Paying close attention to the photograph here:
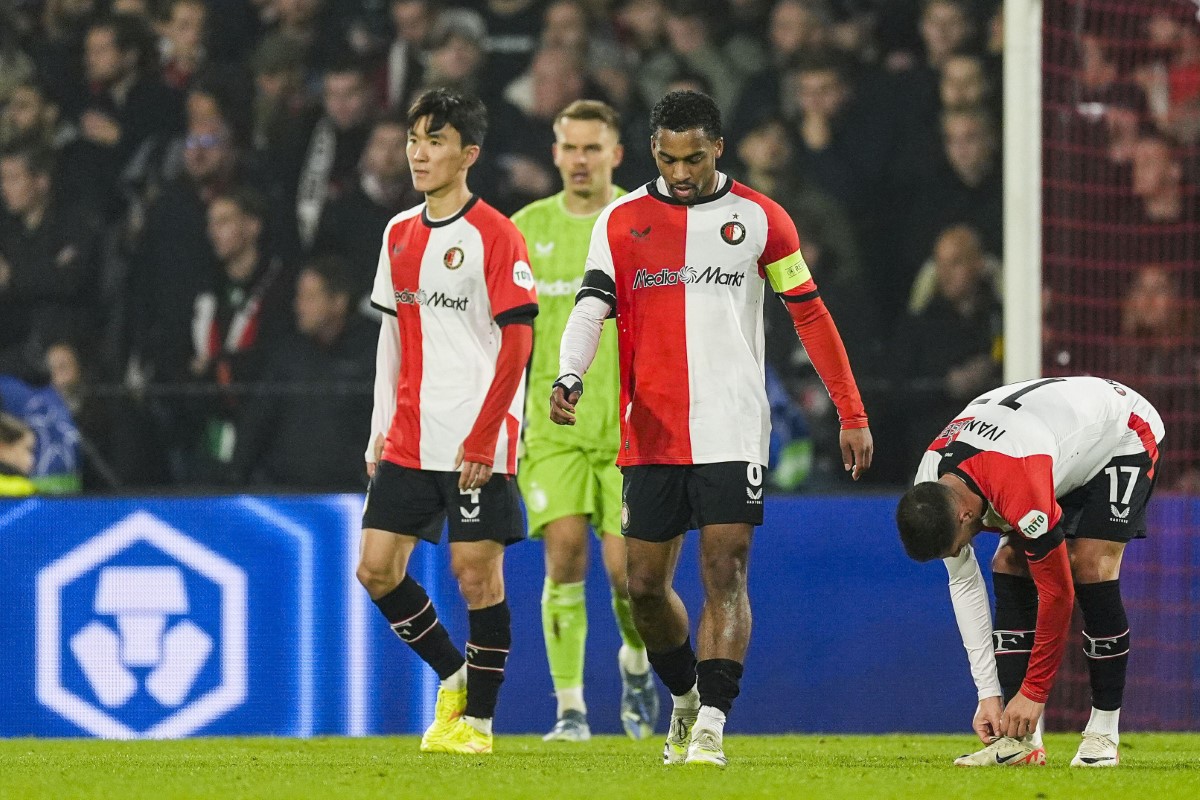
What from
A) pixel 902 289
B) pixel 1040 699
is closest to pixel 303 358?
pixel 902 289

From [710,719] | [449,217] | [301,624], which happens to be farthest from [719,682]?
[301,624]

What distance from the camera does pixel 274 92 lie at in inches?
397

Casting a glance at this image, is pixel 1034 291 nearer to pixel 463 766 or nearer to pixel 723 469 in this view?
pixel 723 469

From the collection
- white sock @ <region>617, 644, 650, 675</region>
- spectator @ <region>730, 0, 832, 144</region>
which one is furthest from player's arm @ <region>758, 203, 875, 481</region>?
spectator @ <region>730, 0, 832, 144</region>

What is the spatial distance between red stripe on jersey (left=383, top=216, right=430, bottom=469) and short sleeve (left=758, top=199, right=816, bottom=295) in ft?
4.06

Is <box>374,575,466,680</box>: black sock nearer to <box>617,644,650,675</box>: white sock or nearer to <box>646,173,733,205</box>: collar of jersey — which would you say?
<box>617,644,650,675</box>: white sock

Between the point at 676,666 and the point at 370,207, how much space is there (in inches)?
196

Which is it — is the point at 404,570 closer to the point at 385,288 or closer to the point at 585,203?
the point at 385,288

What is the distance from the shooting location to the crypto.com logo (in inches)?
279

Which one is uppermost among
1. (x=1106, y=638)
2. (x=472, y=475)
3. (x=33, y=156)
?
(x=33, y=156)

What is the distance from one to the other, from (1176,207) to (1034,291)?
215 centimetres

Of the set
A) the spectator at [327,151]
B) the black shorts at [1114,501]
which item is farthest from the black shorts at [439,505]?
the spectator at [327,151]

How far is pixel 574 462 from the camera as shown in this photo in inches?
267

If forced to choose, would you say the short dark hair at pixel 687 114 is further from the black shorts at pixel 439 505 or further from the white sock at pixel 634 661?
the white sock at pixel 634 661
